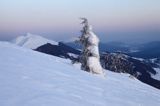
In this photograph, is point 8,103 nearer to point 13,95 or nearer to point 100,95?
point 13,95

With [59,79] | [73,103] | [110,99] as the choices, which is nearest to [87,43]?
[59,79]

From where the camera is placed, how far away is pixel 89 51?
28.8 m

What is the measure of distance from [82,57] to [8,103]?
20850 mm

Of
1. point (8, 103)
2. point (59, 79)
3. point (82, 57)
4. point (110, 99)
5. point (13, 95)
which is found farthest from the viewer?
point (82, 57)

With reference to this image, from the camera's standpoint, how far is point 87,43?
31.3 metres

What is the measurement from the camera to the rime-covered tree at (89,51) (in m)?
26.6

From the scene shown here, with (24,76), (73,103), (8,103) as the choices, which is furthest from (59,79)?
(8,103)

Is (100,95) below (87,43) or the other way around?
below

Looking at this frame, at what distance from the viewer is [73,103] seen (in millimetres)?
11820

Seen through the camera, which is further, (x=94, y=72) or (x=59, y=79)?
(x=94, y=72)

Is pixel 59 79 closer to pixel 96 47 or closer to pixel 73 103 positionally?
pixel 73 103

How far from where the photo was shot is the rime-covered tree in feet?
87.1

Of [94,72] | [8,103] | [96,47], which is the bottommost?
[8,103]

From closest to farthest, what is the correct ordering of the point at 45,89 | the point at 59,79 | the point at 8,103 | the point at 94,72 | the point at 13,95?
1. the point at 8,103
2. the point at 13,95
3. the point at 45,89
4. the point at 59,79
5. the point at 94,72
